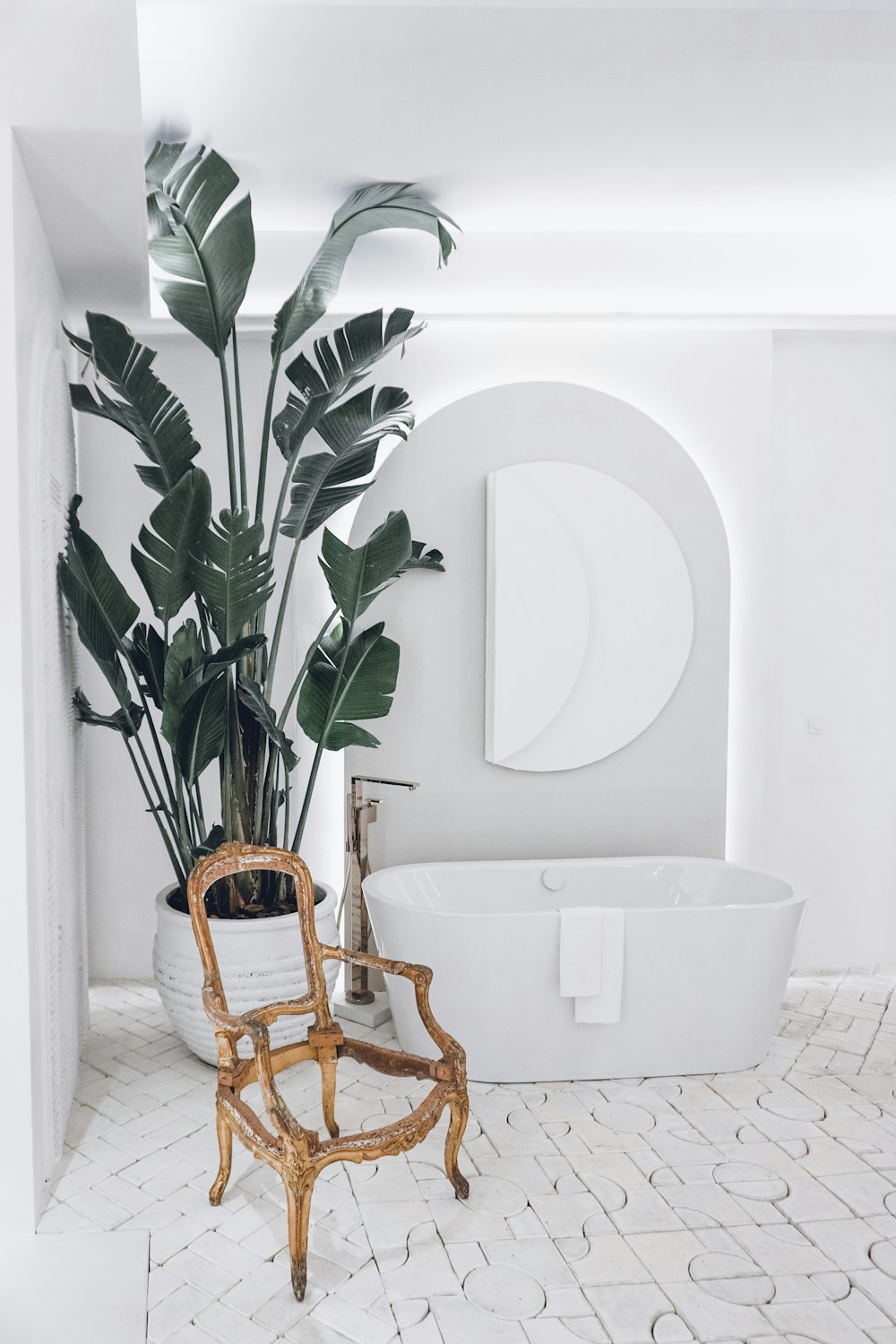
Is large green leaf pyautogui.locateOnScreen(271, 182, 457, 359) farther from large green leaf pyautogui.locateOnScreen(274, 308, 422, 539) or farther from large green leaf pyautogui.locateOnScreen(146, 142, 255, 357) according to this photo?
large green leaf pyautogui.locateOnScreen(146, 142, 255, 357)

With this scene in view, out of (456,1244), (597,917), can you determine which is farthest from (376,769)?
(456,1244)

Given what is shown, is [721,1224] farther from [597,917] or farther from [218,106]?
[218,106]

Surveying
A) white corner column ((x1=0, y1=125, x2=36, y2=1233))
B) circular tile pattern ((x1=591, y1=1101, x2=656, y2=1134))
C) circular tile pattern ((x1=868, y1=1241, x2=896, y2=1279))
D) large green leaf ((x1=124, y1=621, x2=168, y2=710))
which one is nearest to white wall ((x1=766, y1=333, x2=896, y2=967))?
circular tile pattern ((x1=591, y1=1101, x2=656, y2=1134))

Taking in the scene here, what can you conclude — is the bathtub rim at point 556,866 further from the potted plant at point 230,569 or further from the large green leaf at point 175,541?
the large green leaf at point 175,541

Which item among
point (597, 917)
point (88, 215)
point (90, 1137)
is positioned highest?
point (88, 215)

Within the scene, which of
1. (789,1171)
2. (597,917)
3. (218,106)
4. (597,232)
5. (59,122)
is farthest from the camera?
(597,232)

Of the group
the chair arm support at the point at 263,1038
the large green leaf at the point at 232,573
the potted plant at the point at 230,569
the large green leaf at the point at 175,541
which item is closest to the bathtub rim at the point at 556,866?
the potted plant at the point at 230,569

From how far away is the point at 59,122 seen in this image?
2303mm

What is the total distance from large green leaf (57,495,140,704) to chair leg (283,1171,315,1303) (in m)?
1.58

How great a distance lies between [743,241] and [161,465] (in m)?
2.31

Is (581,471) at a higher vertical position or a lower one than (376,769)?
higher

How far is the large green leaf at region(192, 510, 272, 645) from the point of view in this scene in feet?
9.54

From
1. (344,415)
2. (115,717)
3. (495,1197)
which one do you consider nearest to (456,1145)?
(495,1197)

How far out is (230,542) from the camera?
2902 millimetres
